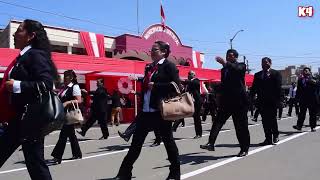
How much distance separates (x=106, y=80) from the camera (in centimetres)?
2161

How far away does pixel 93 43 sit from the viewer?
29000 millimetres

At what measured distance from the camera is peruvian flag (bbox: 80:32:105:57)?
2877 centimetres

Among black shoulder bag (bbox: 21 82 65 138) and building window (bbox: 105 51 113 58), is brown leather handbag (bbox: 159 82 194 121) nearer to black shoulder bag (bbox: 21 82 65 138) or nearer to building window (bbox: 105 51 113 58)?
black shoulder bag (bbox: 21 82 65 138)

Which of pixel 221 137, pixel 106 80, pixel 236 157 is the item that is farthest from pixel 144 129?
pixel 106 80

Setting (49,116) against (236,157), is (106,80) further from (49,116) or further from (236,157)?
(49,116)

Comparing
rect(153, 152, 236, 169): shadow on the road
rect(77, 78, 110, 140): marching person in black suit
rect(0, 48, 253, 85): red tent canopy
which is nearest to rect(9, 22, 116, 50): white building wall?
rect(0, 48, 253, 85): red tent canopy

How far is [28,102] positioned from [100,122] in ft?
29.9

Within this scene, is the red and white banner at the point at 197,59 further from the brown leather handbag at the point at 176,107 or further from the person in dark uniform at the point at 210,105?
the brown leather handbag at the point at 176,107

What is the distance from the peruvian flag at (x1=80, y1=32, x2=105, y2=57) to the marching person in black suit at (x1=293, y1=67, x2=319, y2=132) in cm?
1718

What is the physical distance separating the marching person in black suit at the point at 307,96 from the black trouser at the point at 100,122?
17.0 ft

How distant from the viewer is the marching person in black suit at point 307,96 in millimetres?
13258

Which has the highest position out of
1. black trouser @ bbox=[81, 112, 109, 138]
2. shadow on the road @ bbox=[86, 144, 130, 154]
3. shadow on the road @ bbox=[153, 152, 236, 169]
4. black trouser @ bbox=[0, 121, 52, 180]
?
black trouser @ bbox=[0, 121, 52, 180]

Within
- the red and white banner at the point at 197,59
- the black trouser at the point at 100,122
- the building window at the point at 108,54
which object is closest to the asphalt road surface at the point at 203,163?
the black trouser at the point at 100,122

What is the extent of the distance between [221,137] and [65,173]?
577cm
